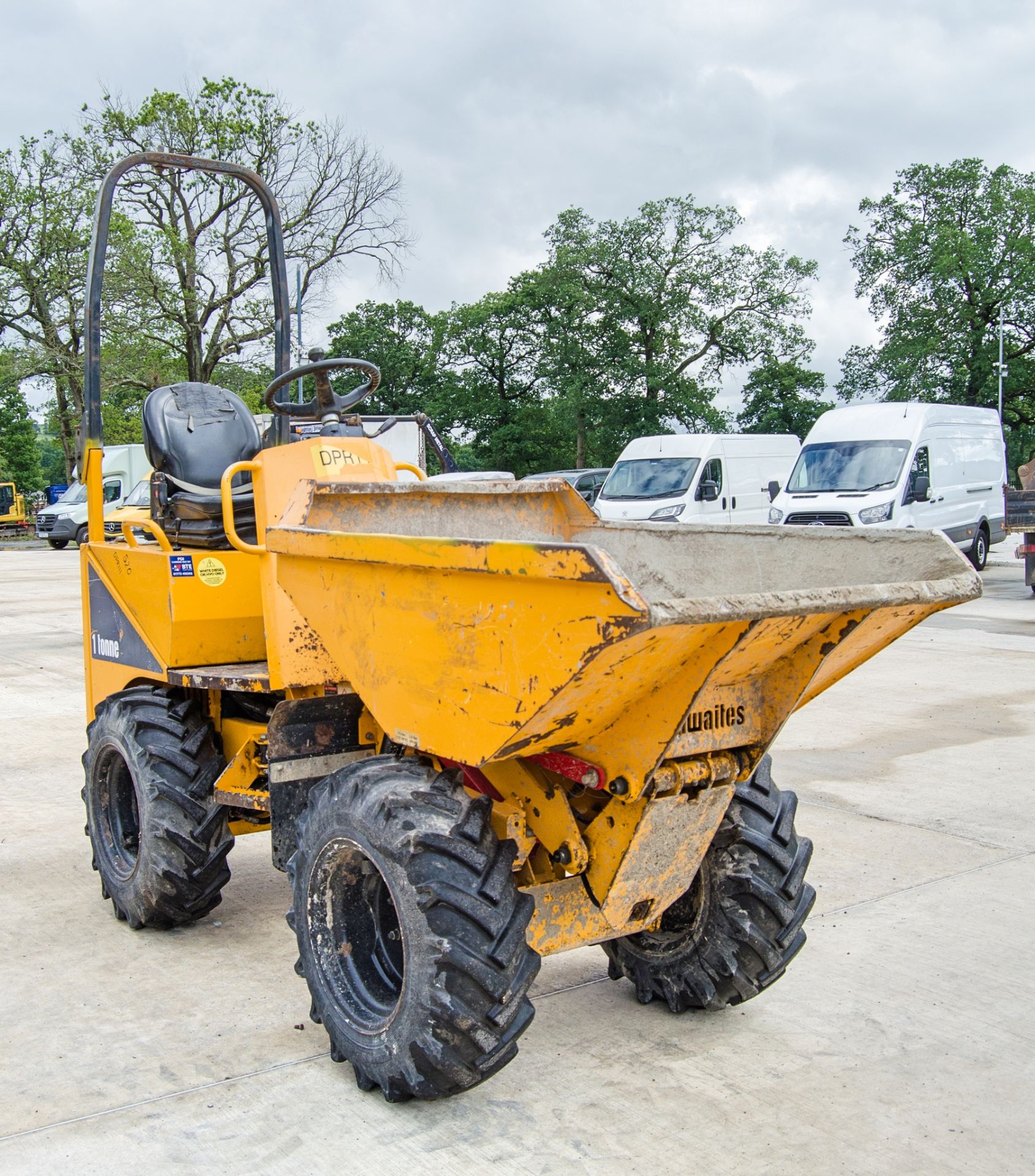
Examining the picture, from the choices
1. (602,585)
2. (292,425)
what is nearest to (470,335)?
(292,425)

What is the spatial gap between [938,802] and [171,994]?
394 centimetres

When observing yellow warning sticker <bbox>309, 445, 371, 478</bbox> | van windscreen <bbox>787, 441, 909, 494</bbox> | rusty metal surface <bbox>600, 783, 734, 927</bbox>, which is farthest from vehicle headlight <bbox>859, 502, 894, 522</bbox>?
rusty metal surface <bbox>600, 783, 734, 927</bbox>

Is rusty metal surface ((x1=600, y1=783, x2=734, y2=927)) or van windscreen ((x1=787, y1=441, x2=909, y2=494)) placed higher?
van windscreen ((x1=787, y1=441, x2=909, y2=494))

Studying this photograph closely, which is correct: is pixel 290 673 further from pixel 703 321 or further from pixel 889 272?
pixel 889 272

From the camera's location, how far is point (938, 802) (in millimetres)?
6109

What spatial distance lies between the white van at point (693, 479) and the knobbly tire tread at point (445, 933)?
48.6 ft

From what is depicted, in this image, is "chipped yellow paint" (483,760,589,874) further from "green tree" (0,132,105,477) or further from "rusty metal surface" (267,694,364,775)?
"green tree" (0,132,105,477)

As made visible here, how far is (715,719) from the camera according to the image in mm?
3066

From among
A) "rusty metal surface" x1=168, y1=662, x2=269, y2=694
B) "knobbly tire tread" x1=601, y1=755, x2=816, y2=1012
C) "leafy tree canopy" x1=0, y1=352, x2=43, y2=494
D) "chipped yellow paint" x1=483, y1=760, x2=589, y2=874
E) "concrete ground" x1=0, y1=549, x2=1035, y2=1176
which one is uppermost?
"leafy tree canopy" x1=0, y1=352, x2=43, y2=494

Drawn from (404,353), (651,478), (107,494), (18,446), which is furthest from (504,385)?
(651,478)

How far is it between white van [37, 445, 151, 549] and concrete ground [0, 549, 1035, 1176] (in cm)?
2175

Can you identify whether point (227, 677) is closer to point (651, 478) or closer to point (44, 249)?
point (651, 478)

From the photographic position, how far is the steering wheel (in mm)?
4270

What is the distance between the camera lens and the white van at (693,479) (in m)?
18.4
